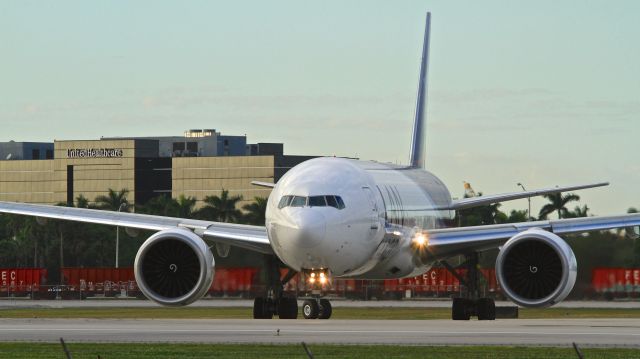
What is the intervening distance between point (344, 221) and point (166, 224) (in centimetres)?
736

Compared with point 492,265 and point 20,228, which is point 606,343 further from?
point 20,228

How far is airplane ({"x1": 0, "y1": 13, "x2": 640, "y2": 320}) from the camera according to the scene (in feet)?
144

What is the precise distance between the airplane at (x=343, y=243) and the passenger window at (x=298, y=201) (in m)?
0.03

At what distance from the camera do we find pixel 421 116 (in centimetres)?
6450

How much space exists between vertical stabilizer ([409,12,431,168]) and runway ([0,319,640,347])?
15.4m

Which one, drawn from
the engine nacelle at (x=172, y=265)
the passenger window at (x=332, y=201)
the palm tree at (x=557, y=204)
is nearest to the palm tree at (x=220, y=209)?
the palm tree at (x=557, y=204)

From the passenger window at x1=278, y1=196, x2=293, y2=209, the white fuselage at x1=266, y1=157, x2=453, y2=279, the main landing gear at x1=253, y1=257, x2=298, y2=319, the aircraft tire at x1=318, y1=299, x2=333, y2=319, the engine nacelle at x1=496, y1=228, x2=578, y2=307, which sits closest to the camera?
the white fuselage at x1=266, y1=157, x2=453, y2=279

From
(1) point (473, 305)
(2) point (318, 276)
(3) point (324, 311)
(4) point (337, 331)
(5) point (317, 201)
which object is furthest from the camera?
(3) point (324, 311)

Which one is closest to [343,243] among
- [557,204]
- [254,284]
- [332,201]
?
[332,201]

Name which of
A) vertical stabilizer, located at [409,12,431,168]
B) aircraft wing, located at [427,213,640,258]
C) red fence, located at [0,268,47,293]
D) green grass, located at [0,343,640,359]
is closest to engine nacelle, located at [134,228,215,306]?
aircraft wing, located at [427,213,640,258]

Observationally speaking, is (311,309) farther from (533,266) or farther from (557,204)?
(557,204)

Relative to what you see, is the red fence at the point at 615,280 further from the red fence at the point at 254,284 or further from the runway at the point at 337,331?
the runway at the point at 337,331

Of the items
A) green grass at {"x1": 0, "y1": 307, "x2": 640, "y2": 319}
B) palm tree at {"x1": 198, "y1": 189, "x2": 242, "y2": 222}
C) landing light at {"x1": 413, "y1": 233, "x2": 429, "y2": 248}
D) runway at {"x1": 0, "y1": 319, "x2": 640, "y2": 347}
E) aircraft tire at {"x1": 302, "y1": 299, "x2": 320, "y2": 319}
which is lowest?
green grass at {"x1": 0, "y1": 307, "x2": 640, "y2": 319}

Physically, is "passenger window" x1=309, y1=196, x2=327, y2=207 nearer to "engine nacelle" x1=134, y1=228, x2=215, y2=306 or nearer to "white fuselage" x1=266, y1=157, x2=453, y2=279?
"white fuselage" x1=266, y1=157, x2=453, y2=279
